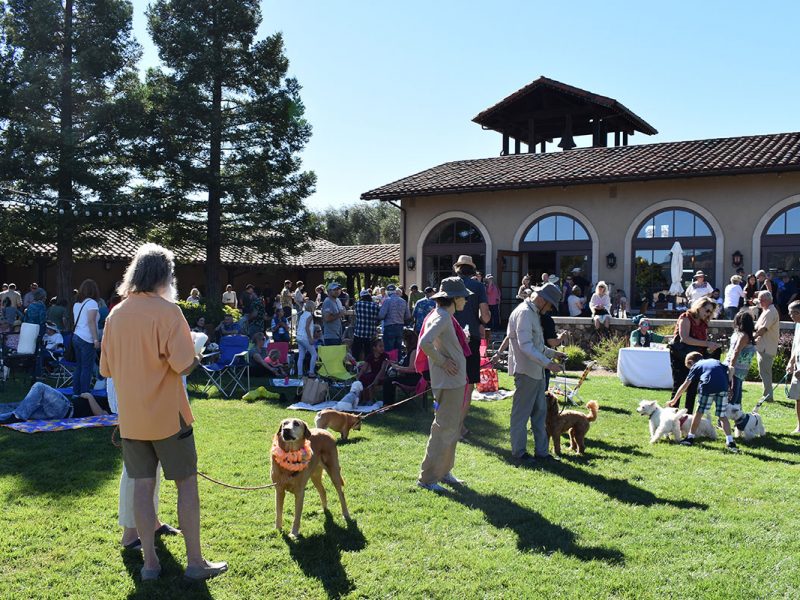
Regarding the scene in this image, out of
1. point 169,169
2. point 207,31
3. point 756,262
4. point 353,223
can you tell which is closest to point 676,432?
point 756,262

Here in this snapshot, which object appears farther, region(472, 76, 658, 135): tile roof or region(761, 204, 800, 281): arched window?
region(472, 76, 658, 135): tile roof

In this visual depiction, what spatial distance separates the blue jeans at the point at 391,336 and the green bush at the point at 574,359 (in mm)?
4068

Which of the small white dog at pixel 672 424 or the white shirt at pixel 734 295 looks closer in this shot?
the small white dog at pixel 672 424

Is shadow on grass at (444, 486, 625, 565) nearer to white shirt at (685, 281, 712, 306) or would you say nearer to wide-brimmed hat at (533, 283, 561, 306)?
wide-brimmed hat at (533, 283, 561, 306)

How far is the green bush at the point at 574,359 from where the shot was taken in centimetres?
1369

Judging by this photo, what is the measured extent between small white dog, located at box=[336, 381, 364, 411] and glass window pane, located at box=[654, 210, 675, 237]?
34.7 ft

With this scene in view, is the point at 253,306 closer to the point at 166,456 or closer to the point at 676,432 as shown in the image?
the point at 676,432

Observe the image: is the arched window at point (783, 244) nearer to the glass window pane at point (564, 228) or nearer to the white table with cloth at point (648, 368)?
the glass window pane at point (564, 228)

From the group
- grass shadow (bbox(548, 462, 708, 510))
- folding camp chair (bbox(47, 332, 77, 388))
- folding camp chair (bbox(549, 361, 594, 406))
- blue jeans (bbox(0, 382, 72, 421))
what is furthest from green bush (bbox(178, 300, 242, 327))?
grass shadow (bbox(548, 462, 708, 510))

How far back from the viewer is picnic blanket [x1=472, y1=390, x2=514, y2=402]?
10.1 metres

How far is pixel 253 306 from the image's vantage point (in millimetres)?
14344

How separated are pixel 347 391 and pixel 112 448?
4.18m

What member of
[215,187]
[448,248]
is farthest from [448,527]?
[215,187]

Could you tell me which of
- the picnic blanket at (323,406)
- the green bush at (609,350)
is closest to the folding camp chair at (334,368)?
the picnic blanket at (323,406)
